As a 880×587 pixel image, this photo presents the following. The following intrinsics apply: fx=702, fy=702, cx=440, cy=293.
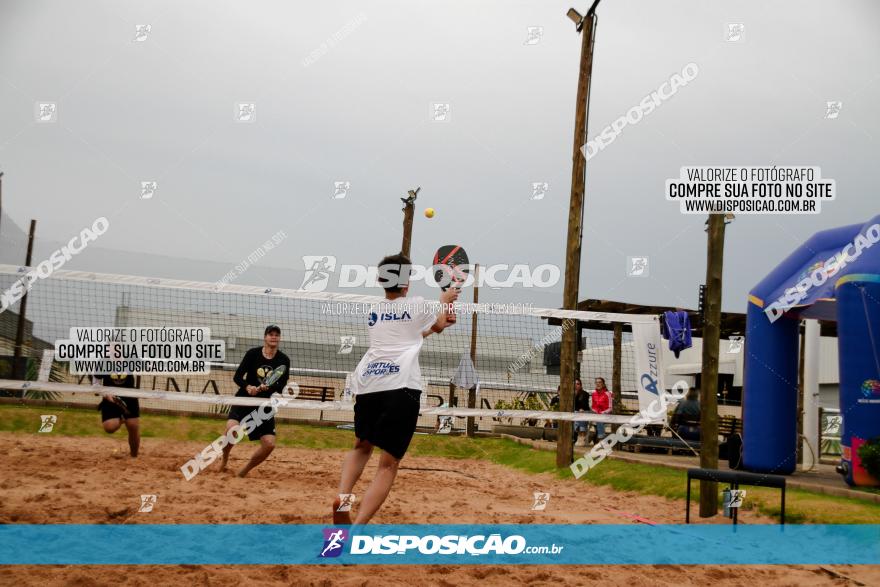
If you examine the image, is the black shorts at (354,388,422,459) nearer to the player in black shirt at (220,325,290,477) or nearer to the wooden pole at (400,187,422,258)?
the player in black shirt at (220,325,290,477)

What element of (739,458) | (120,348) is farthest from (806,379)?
(120,348)

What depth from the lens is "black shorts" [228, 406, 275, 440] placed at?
8359 millimetres

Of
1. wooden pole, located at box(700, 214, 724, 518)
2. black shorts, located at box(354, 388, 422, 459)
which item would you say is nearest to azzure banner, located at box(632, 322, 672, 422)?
wooden pole, located at box(700, 214, 724, 518)

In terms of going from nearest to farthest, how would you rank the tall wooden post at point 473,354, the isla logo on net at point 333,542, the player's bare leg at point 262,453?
the isla logo on net at point 333,542, the player's bare leg at point 262,453, the tall wooden post at point 473,354

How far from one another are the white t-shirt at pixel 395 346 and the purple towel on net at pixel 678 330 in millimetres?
5991

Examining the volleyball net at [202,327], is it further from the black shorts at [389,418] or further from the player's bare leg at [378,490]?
the player's bare leg at [378,490]

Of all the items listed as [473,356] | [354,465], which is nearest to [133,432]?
[354,465]

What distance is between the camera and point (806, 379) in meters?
12.2

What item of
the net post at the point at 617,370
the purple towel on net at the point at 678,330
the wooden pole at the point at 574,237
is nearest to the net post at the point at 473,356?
the net post at the point at 617,370

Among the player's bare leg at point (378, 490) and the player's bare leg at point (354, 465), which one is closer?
the player's bare leg at point (378, 490)

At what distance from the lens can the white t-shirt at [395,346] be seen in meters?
4.79

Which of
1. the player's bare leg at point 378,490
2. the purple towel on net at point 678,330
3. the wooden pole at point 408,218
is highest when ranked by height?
the wooden pole at point 408,218

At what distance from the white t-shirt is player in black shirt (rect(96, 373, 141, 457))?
5330 mm

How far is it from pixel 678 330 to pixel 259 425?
19.4ft
